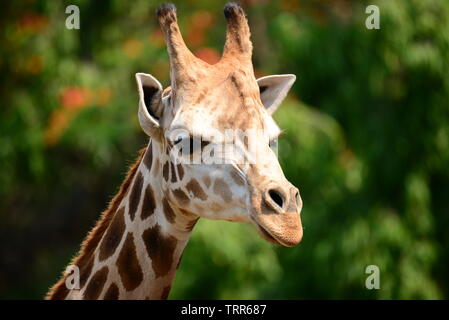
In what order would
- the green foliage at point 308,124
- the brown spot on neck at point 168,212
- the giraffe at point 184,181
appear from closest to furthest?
the giraffe at point 184,181 < the brown spot on neck at point 168,212 < the green foliage at point 308,124

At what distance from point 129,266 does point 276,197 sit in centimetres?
106

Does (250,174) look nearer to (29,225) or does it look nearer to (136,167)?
(136,167)

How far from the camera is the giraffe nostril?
4.02 meters

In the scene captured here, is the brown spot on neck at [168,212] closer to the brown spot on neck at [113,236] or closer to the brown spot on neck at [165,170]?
the brown spot on neck at [165,170]

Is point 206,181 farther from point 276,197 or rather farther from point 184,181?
point 276,197

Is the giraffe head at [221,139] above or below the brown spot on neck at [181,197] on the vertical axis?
above

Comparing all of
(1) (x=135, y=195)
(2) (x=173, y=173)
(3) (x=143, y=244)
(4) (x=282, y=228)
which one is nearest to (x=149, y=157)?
(1) (x=135, y=195)

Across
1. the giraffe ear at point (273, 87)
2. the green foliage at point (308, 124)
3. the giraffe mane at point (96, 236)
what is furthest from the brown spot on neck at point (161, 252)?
the green foliage at point (308, 124)

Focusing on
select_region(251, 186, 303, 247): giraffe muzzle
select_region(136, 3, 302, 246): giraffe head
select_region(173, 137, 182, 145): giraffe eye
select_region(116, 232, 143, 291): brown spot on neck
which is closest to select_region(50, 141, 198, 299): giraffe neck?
select_region(116, 232, 143, 291): brown spot on neck

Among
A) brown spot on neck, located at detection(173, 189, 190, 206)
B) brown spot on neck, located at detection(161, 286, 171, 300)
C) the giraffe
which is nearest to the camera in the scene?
the giraffe

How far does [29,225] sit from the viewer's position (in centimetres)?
1853

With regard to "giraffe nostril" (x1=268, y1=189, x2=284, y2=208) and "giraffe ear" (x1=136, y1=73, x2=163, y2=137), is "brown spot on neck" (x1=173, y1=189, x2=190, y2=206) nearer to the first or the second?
"giraffe ear" (x1=136, y1=73, x2=163, y2=137)

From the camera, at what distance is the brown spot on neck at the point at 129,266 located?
4675 millimetres
